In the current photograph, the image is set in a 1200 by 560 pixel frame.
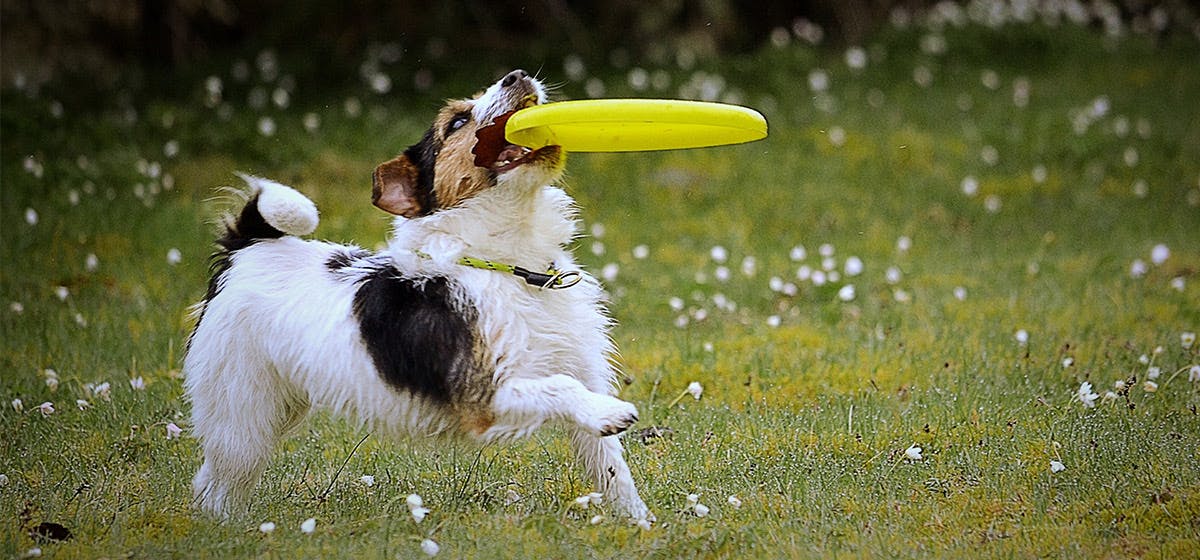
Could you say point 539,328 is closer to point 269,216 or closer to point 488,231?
point 488,231

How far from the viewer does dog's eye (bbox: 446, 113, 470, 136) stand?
4559 millimetres

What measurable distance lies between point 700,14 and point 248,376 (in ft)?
26.3

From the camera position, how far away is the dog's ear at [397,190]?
4574 mm

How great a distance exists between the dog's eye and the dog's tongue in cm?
11

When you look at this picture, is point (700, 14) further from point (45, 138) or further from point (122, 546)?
point (122, 546)

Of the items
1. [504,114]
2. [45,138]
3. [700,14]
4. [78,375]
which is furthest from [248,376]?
[700,14]

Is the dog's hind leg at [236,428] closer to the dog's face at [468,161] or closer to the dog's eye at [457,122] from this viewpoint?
the dog's face at [468,161]

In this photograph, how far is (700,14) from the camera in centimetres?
1181

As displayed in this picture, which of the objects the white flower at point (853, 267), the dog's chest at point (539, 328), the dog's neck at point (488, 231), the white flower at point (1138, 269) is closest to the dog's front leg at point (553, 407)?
the dog's chest at point (539, 328)

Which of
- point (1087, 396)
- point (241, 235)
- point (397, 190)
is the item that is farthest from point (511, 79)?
point (1087, 396)

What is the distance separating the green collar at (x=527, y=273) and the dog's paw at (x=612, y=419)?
59cm

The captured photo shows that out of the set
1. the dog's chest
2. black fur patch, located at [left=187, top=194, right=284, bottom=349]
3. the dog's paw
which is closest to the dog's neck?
the dog's chest

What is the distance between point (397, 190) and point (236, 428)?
0.97 m

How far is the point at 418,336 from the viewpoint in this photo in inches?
168
